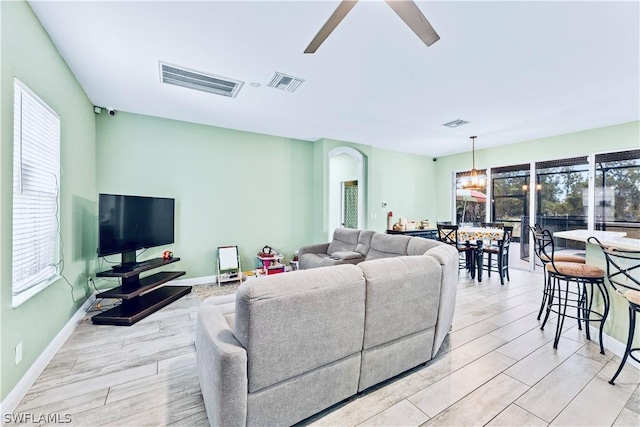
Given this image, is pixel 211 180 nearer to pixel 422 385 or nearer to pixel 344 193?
pixel 344 193

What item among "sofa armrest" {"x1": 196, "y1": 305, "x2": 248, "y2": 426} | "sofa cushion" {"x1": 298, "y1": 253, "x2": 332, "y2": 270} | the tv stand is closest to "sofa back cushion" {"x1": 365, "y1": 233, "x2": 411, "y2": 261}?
"sofa cushion" {"x1": 298, "y1": 253, "x2": 332, "y2": 270}

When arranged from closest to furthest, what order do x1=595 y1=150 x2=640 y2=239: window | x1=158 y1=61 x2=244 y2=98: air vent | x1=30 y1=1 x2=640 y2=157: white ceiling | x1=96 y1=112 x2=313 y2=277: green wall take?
1. x1=30 y1=1 x2=640 y2=157: white ceiling
2. x1=158 y1=61 x2=244 y2=98: air vent
3. x1=96 y1=112 x2=313 y2=277: green wall
4. x1=595 y1=150 x2=640 y2=239: window

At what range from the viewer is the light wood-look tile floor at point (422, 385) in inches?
68.8

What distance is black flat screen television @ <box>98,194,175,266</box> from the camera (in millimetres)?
3254

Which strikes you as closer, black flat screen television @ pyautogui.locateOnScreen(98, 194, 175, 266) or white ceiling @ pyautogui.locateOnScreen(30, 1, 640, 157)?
white ceiling @ pyautogui.locateOnScreen(30, 1, 640, 157)

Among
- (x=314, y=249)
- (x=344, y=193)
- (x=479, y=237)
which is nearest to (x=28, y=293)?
(x=314, y=249)

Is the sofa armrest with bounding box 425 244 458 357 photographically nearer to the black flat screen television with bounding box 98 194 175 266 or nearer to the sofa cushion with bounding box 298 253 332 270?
the sofa cushion with bounding box 298 253 332 270

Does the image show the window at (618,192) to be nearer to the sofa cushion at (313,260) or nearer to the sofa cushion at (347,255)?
the sofa cushion at (347,255)

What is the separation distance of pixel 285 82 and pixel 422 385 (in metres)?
3.22

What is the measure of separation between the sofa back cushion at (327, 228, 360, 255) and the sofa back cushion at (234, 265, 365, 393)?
296 cm

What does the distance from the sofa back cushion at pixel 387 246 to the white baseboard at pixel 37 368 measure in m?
3.69

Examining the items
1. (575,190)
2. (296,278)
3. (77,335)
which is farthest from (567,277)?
(77,335)

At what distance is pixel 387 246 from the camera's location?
4.02 meters

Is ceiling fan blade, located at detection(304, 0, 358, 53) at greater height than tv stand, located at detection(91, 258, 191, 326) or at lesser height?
greater
